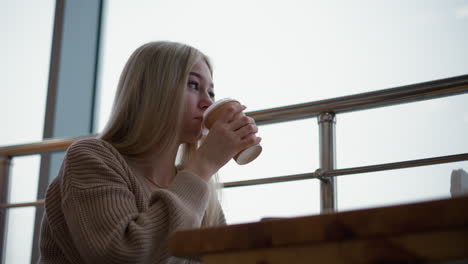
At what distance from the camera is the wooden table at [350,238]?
0.44 m

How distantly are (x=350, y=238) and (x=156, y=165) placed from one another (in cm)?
85

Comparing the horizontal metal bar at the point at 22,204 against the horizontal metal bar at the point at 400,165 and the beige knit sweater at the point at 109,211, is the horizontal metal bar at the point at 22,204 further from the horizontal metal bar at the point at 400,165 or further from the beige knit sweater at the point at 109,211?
the horizontal metal bar at the point at 400,165

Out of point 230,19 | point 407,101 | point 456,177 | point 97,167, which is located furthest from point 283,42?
point 456,177

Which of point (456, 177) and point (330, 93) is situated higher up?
point (330, 93)

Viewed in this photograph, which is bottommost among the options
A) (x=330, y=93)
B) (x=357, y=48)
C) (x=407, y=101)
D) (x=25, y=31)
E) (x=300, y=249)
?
(x=300, y=249)

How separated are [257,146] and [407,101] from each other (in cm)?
34

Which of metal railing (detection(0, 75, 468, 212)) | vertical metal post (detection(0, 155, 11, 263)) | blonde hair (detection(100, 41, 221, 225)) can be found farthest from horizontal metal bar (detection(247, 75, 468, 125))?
vertical metal post (detection(0, 155, 11, 263))

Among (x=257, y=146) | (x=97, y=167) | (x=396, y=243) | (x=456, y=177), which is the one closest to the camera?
(x=396, y=243)

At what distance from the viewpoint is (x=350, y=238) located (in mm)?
468

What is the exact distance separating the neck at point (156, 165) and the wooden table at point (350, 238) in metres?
0.72

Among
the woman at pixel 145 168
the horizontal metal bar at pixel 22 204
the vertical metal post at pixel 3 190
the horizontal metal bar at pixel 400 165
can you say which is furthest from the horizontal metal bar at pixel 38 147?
the horizontal metal bar at pixel 400 165

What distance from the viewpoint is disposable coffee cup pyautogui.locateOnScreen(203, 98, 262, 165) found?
1.14m

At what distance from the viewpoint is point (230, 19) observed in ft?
8.82

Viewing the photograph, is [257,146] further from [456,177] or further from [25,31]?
[25,31]
